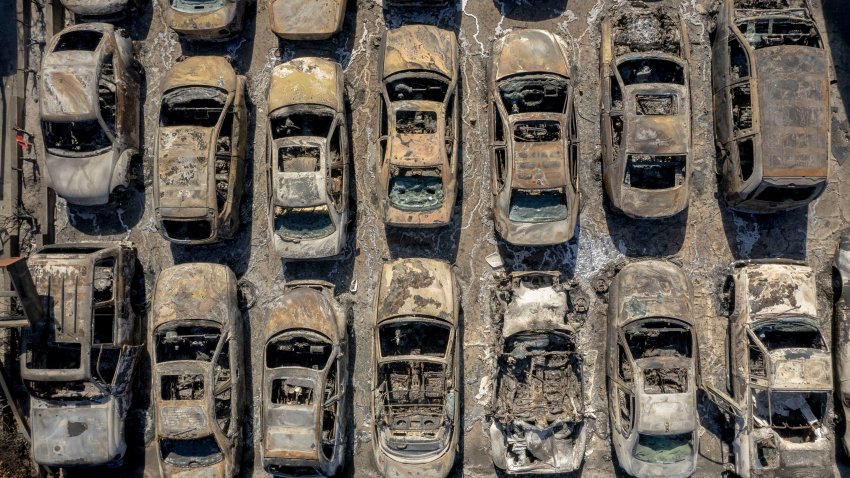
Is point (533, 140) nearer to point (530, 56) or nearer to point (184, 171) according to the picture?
point (530, 56)

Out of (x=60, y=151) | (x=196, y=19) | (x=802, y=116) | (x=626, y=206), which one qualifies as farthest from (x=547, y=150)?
(x=60, y=151)

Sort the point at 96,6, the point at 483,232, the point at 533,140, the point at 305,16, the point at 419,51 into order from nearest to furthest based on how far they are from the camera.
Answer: the point at 419,51 → the point at 533,140 → the point at 305,16 → the point at 96,6 → the point at 483,232

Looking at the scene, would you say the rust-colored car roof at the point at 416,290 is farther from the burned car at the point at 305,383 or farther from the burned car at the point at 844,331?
the burned car at the point at 844,331

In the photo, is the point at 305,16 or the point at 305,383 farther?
the point at 305,16

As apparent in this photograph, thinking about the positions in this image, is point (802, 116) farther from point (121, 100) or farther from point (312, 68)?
point (121, 100)

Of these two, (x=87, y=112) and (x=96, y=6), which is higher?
(x=96, y=6)

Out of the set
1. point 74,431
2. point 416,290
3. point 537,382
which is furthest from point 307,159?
point 74,431
